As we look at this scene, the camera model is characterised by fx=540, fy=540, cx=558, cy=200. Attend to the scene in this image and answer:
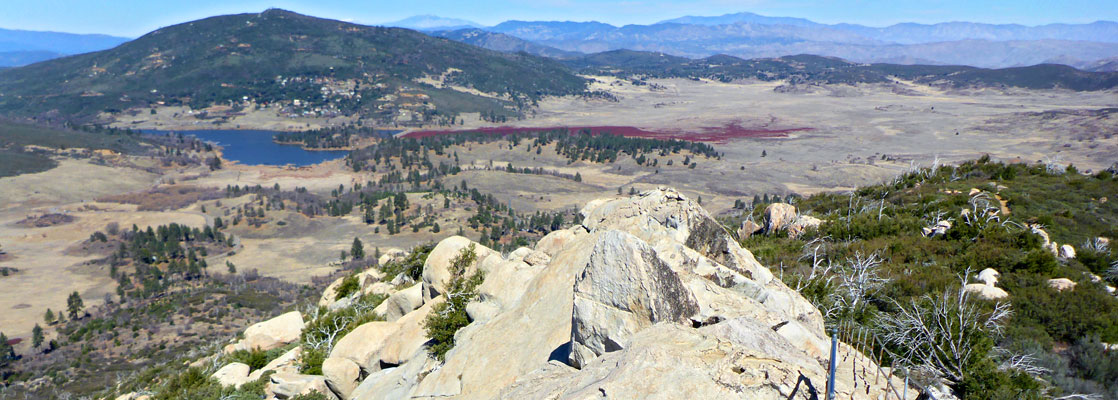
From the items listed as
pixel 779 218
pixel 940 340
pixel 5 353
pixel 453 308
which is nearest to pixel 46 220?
pixel 5 353

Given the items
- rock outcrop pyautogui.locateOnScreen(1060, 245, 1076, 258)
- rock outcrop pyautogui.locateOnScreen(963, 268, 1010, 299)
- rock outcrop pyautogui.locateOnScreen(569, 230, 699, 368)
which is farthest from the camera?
rock outcrop pyautogui.locateOnScreen(1060, 245, 1076, 258)

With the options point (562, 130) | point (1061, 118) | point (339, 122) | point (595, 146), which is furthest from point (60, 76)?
point (1061, 118)

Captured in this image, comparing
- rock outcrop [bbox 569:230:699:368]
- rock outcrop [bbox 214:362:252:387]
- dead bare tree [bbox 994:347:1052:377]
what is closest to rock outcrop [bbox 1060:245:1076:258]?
dead bare tree [bbox 994:347:1052:377]

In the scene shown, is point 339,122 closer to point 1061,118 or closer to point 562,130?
point 562,130

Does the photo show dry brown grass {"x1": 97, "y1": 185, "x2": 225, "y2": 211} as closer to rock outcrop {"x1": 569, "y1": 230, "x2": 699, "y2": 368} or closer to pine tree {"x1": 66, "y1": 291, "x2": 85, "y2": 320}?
pine tree {"x1": 66, "y1": 291, "x2": 85, "y2": 320}

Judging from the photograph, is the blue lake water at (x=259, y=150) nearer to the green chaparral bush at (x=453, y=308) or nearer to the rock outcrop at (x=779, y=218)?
the rock outcrop at (x=779, y=218)

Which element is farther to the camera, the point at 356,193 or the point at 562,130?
the point at 562,130
